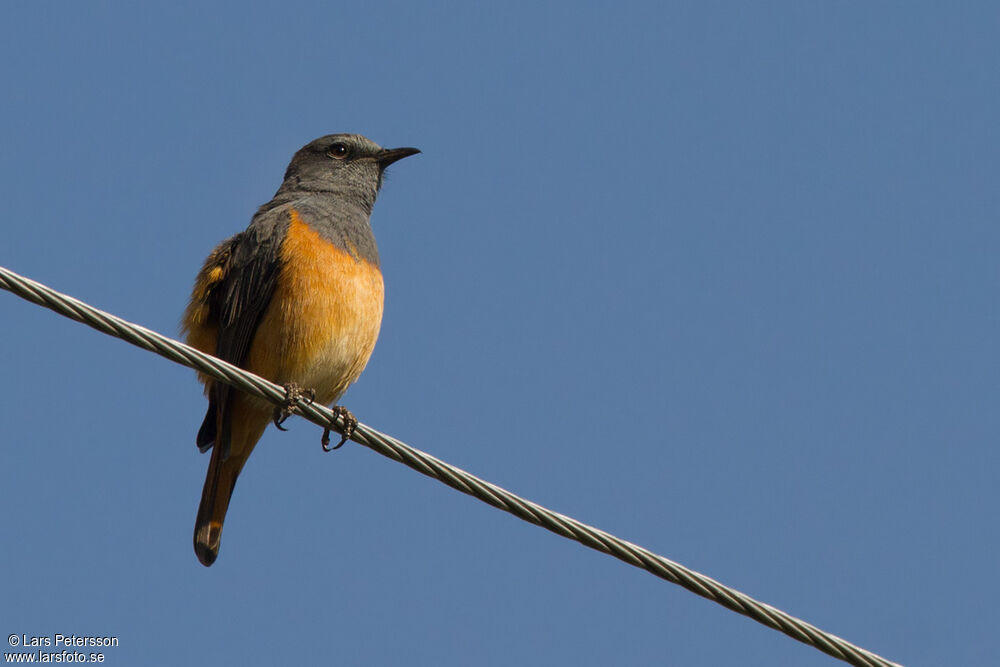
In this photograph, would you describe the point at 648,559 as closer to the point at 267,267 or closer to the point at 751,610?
the point at 751,610

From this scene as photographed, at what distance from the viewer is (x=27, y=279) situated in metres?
4.52

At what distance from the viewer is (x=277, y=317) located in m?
7.55

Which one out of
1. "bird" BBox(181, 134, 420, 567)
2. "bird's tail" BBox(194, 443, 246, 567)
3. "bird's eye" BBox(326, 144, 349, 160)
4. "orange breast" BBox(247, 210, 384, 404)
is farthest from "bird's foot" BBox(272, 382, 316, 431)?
"bird's eye" BBox(326, 144, 349, 160)

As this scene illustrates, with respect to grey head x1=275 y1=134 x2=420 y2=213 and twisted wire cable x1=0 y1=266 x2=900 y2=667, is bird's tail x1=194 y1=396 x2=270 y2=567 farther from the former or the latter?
twisted wire cable x1=0 y1=266 x2=900 y2=667

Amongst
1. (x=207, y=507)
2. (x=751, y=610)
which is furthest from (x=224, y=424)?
(x=751, y=610)

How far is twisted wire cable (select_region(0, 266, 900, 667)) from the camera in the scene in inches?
180

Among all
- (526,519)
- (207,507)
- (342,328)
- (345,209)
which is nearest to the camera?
(526,519)

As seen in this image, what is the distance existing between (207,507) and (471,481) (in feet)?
12.4

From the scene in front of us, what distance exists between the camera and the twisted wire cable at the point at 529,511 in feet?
15.0

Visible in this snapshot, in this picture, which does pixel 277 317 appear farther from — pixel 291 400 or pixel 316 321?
pixel 291 400

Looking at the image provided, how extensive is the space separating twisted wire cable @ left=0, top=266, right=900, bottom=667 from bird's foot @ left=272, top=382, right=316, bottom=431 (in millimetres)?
802

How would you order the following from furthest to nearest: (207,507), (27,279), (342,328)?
(207,507) < (342,328) < (27,279)

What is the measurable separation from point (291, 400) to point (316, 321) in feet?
6.14

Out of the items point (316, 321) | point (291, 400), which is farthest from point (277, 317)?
point (291, 400)
